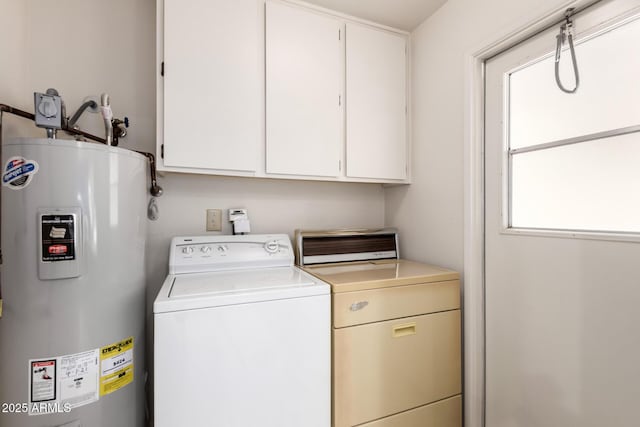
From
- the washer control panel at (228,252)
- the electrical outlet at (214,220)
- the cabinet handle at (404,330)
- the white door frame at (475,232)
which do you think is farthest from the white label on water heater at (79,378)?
the white door frame at (475,232)

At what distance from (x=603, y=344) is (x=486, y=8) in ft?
5.01

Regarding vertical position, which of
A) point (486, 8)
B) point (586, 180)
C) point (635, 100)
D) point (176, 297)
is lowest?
point (176, 297)

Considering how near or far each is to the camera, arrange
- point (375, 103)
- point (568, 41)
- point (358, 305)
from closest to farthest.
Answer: point (568, 41) → point (358, 305) → point (375, 103)

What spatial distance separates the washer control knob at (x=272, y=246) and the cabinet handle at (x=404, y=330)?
76cm

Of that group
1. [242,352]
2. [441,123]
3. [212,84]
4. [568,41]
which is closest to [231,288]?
[242,352]

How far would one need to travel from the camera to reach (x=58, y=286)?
3.24 ft

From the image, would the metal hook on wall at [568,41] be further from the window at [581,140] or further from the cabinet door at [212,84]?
the cabinet door at [212,84]

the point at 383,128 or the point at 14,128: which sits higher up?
the point at 383,128

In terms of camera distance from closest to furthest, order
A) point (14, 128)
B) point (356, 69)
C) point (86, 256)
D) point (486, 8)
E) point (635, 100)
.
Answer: point (635, 100), point (86, 256), point (14, 128), point (486, 8), point (356, 69)

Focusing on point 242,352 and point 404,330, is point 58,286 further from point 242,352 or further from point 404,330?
point 404,330

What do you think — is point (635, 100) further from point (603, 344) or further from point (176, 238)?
point (176, 238)

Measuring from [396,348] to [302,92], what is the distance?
1438 millimetres

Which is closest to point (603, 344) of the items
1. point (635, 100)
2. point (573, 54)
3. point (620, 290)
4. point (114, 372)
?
point (620, 290)

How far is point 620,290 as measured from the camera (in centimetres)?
94
